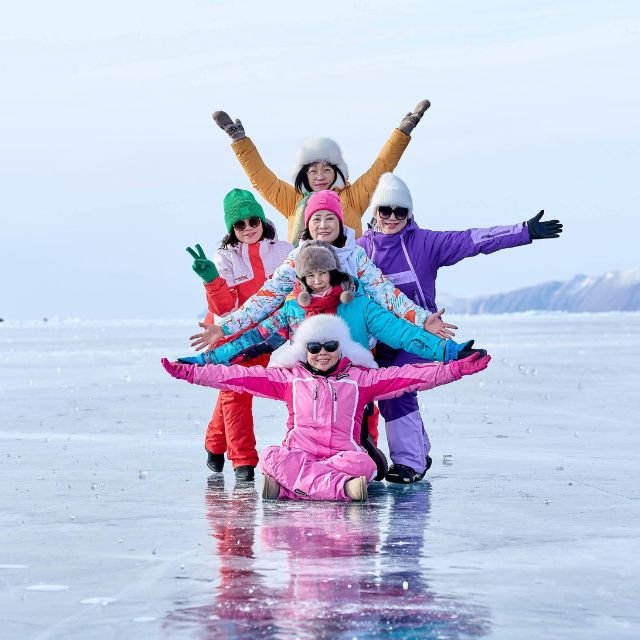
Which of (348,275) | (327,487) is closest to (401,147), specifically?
(348,275)

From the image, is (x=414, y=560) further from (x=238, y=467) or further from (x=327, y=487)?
(x=238, y=467)

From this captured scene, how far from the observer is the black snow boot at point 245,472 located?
26.4ft

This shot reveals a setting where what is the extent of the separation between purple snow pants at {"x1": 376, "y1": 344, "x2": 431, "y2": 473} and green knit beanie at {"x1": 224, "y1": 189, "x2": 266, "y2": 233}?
1.10m

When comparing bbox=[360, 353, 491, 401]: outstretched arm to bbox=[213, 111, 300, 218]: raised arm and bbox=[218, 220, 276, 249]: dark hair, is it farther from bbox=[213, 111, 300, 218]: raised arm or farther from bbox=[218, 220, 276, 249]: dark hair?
bbox=[213, 111, 300, 218]: raised arm

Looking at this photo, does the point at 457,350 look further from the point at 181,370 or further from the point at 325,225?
the point at 181,370

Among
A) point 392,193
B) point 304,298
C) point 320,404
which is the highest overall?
point 392,193

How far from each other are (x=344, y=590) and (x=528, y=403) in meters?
9.60

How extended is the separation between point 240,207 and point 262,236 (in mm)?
235

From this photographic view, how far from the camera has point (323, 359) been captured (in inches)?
285

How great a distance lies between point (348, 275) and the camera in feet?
24.4

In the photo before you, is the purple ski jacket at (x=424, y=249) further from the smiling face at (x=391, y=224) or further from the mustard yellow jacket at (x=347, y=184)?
the mustard yellow jacket at (x=347, y=184)

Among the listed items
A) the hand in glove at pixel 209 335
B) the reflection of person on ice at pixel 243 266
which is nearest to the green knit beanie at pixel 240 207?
the reflection of person on ice at pixel 243 266

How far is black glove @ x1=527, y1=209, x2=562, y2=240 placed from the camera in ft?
25.6

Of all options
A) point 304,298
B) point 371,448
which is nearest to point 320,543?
point 304,298
